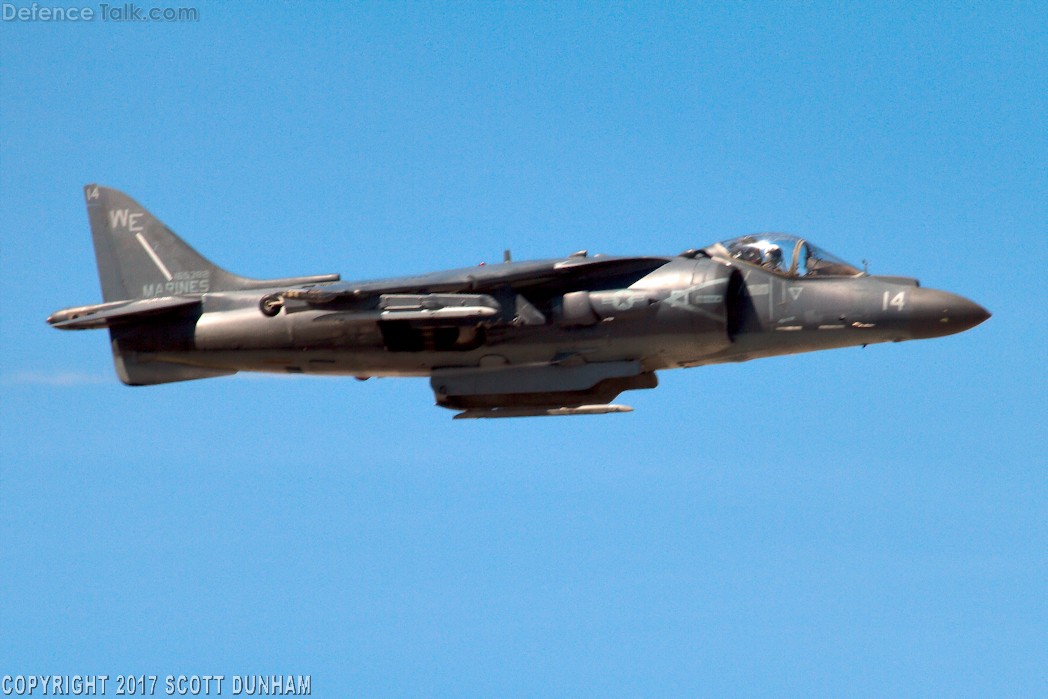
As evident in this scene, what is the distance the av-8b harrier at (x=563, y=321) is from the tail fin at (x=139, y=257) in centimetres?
102

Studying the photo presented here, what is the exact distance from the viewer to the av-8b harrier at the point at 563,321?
858 inches

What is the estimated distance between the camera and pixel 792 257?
2208 cm

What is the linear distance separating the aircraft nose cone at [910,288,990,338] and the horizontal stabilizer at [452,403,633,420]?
446 centimetres

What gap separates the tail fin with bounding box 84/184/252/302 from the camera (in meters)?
25.1

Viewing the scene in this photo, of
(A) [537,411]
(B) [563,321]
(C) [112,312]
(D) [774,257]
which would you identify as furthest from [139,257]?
(D) [774,257]

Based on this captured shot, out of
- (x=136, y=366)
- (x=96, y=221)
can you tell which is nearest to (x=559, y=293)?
(x=136, y=366)

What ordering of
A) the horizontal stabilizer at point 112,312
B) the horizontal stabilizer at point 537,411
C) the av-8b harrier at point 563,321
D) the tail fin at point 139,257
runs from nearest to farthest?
the av-8b harrier at point 563,321
the horizontal stabilizer at point 537,411
the horizontal stabilizer at point 112,312
the tail fin at point 139,257

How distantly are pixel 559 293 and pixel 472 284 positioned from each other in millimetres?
1276

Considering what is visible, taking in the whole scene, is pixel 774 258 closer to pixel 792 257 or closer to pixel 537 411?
pixel 792 257

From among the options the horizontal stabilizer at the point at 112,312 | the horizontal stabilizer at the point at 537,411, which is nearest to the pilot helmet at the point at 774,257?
the horizontal stabilizer at the point at 537,411

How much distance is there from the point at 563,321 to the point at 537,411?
5.19 ft

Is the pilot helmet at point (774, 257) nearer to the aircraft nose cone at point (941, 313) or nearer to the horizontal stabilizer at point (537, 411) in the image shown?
the aircraft nose cone at point (941, 313)

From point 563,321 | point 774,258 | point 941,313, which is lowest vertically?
point 941,313

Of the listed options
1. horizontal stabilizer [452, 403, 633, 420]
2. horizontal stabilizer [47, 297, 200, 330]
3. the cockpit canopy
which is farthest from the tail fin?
the cockpit canopy
